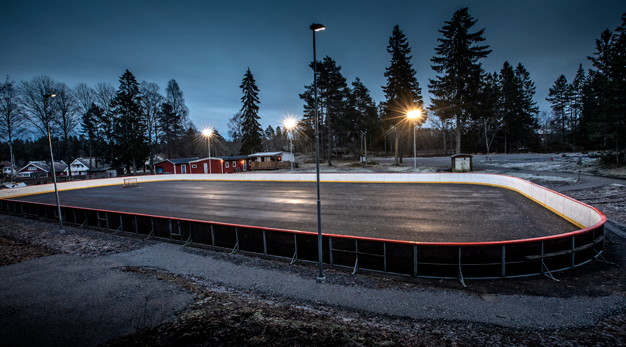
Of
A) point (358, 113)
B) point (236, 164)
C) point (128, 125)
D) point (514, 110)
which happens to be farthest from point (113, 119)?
point (514, 110)

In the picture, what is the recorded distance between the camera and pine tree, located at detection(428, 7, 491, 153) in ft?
111

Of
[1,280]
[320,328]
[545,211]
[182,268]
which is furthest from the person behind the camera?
[545,211]

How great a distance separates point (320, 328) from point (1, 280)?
37.4ft

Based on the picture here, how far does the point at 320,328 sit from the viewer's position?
580 centimetres

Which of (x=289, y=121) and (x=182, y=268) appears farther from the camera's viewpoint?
(x=289, y=121)

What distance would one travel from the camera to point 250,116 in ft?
170

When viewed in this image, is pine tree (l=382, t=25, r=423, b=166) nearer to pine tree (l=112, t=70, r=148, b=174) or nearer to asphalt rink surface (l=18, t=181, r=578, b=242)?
asphalt rink surface (l=18, t=181, r=578, b=242)

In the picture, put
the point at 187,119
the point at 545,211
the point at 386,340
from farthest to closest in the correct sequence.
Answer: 1. the point at 187,119
2. the point at 545,211
3. the point at 386,340

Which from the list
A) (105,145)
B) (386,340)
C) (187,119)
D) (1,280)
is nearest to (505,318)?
(386,340)

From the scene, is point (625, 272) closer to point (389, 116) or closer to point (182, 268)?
point (182, 268)

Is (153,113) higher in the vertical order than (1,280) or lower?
higher

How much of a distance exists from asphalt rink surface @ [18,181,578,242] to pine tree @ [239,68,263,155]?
31.3 metres

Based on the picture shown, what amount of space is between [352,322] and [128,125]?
190ft

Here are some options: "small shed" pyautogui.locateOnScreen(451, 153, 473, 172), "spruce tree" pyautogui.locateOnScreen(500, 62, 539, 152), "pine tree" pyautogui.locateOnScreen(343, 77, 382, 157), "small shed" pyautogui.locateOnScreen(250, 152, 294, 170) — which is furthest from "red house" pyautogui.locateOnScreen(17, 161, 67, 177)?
"spruce tree" pyautogui.locateOnScreen(500, 62, 539, 152)
